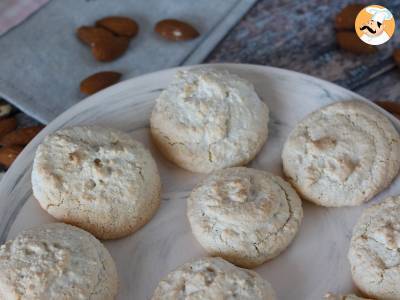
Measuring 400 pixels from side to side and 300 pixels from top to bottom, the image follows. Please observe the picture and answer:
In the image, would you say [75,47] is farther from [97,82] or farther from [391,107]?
[391,107]

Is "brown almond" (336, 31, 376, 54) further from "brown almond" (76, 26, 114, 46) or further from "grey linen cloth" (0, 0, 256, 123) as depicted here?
"brown almond" (76, 26, 114, 46)

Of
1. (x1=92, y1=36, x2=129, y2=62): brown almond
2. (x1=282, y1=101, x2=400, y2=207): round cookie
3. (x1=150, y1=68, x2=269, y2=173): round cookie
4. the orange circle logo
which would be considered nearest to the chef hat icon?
the orange circle logo

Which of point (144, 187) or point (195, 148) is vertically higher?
point (195, 148)

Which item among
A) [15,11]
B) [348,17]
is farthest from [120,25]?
[348,17]

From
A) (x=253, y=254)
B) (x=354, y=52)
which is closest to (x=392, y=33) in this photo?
(x=354, y=52)

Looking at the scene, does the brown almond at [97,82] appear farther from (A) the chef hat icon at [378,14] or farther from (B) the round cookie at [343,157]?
(A) the chef hat icon at [378,14]

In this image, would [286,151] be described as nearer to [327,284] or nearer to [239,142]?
[239,142]
